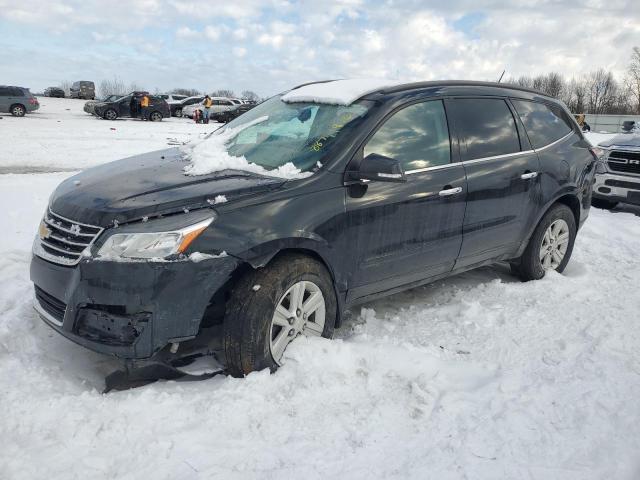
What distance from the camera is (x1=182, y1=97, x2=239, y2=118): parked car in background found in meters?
34.7

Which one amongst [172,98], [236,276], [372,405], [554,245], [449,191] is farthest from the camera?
[172,98]

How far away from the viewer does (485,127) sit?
14.8ft

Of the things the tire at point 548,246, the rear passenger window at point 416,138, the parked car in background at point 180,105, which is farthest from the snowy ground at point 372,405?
the parked car in background at point 180,105

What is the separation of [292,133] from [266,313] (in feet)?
4.73

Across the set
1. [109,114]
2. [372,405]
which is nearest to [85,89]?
[109,114]

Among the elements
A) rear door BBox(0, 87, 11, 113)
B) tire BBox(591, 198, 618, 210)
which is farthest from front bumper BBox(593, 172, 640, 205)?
rear door BBox(0, 87, 11, 113)

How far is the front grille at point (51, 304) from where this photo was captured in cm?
311

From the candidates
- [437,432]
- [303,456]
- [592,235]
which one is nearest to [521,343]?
[437,432]

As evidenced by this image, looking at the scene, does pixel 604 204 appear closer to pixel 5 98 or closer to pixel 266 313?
pixel 266 313

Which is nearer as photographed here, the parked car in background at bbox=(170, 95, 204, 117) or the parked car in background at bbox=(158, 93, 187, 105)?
the parked car in background at bbox=(170, 95, 204, 117)

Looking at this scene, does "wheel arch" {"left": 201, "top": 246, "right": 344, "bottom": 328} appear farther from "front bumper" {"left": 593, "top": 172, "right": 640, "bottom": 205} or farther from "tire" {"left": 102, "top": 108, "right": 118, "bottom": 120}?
"tire" {"left": 102, "top": 108, "right": 118, "bottom": 120}

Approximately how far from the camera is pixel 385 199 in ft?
12.1

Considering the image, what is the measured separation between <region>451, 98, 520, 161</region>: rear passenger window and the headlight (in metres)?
2.34

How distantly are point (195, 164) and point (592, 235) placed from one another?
5380 mm
